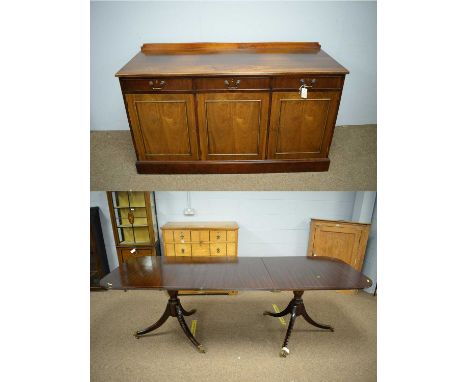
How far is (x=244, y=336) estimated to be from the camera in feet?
7.18

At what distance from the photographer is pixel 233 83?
6.22ft

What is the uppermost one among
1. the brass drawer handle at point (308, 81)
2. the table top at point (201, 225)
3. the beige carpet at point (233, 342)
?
the brass drawer handle at point (308, 81)

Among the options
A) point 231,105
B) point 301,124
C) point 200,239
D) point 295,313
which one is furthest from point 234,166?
point 295,313

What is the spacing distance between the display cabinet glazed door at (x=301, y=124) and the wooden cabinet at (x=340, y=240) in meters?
1.05

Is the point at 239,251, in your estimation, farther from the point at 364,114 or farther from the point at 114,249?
the point at 364,114

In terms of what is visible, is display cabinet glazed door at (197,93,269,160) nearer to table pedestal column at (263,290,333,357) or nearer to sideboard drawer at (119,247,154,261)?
table pedestal column at (263,290,333,357)

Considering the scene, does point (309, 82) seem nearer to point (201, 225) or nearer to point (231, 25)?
point (231, 25)

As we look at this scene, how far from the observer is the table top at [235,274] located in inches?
69.7

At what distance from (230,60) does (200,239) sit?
1.94m

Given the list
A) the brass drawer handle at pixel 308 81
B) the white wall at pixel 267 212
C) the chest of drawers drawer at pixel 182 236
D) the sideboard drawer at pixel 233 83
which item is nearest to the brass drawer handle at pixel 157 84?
the sideboard drawer at pixel 233 83

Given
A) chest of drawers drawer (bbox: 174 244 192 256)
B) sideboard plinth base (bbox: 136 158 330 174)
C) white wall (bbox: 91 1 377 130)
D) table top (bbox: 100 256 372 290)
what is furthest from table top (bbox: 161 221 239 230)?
white wall (bbox: 91 1 377 130)

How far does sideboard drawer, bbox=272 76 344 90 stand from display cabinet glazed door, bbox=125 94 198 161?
717 mm

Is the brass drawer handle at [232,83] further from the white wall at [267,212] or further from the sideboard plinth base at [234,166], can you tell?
the white wall at [267,212]

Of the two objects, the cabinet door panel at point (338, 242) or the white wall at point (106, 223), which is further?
the white wall at point (106, 223)
